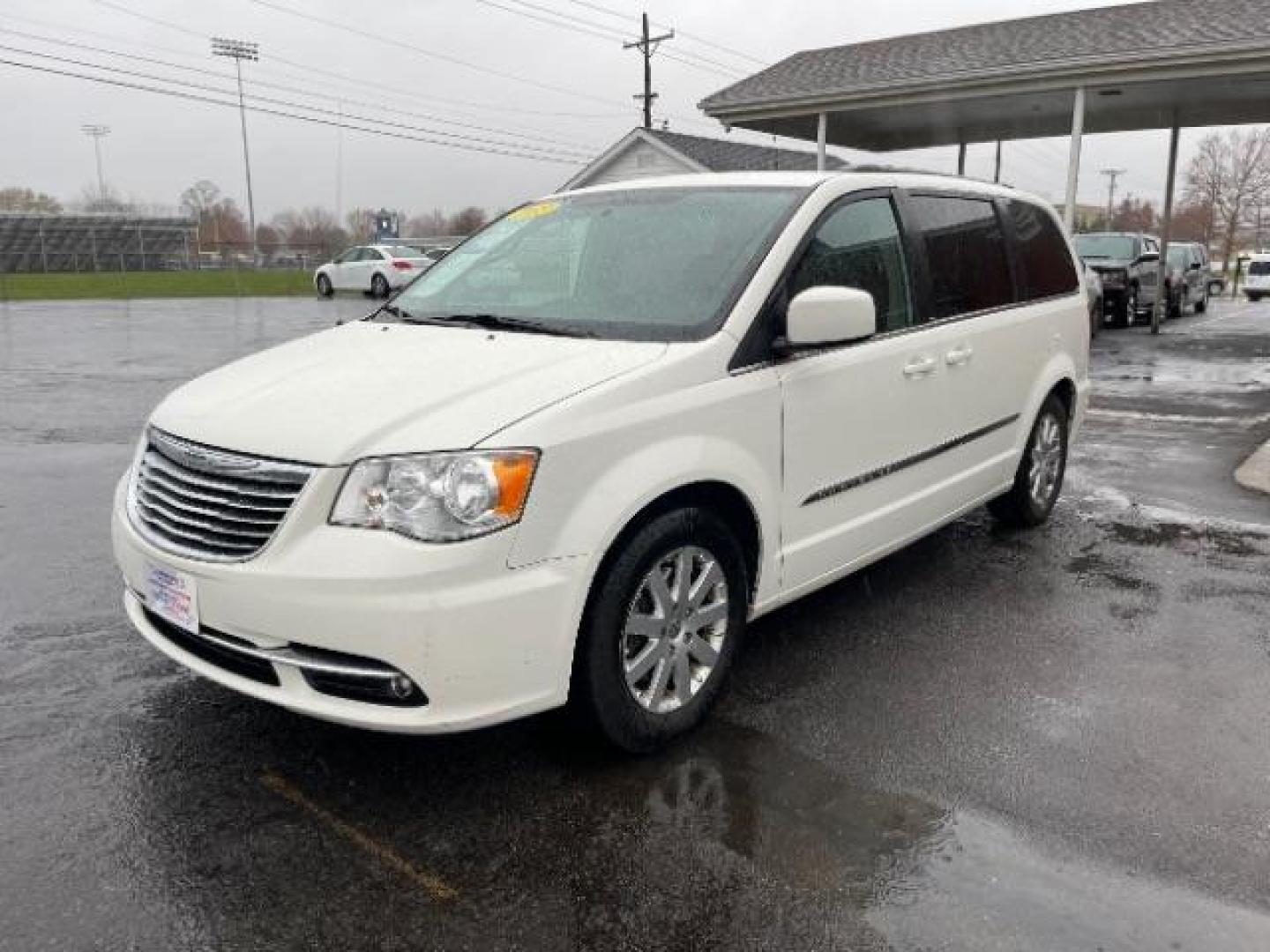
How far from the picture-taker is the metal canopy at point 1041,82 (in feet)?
50.5

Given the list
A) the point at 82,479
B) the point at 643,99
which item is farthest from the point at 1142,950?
the point at 643,99

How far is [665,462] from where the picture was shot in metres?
3.13

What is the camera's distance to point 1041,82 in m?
16.4

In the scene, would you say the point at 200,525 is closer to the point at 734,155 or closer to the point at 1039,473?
the point at 1039,473

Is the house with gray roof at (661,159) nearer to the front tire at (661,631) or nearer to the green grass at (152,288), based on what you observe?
the green grass at (152,288)

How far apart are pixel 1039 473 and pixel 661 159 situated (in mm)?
23417

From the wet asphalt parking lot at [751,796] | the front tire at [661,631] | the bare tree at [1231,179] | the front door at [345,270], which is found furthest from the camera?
the bare tree at [1231,179]

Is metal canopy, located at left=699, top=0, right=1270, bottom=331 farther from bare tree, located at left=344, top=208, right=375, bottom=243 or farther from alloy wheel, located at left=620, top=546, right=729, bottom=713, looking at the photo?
bare tree, located at left=344, top=208, right=375, bottom=243

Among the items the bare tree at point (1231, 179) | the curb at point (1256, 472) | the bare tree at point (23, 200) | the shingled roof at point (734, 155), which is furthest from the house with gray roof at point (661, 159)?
the bare tree at point (23, 200)

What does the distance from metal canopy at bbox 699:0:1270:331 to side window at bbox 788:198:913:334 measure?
1317 cm

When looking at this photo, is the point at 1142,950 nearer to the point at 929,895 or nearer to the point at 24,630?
the point at 929,895

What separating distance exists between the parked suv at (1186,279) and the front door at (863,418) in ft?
69.8

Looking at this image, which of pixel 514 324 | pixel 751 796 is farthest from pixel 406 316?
pixel 751 796

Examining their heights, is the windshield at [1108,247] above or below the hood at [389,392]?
above
